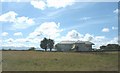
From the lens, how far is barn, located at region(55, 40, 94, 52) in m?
88.6

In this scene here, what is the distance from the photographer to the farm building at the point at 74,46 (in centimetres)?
8859

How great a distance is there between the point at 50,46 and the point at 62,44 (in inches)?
399

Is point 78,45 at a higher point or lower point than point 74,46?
higher

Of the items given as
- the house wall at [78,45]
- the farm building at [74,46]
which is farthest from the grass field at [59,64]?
the house wall at [78,45]

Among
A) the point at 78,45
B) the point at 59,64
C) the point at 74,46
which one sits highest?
the point at 78,45

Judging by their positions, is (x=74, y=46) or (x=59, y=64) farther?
(x=74, y=46)

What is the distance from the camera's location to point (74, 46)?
89562 mm

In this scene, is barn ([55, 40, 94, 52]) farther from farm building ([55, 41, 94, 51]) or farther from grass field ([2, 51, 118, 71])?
grass field ([2, 51, 118, 71])

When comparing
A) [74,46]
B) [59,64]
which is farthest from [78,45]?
[59,64]

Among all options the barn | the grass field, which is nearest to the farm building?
the barn

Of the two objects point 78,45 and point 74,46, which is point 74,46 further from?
point 78,45

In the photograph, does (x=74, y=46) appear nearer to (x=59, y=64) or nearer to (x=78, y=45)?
(x=78, y=45)

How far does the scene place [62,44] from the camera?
94.7m

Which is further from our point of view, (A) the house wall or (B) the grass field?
(A) the house wall
